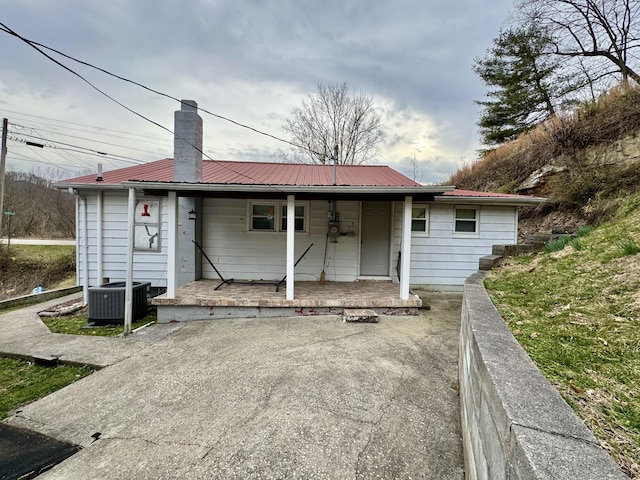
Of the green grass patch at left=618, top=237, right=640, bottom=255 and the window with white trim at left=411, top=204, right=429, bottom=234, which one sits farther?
the window with white trim at left=411, top=204, right=429, bottom=234

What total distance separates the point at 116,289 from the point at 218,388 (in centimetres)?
368

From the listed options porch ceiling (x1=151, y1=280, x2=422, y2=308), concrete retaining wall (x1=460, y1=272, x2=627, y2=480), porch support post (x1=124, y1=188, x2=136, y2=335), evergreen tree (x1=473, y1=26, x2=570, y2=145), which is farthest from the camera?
evergreen tree (x1=473, y1=26, x2=570, y2=145)

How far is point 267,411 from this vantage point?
255 cm

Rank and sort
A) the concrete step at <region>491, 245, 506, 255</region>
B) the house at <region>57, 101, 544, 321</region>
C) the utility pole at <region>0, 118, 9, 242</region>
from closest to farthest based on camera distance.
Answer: the concrete step at <region>491, 245, 506, 255</region>, the house at <region>57, 101, 544, 321</region>, the utility pole at <region>0, 118, 9, 242</region>

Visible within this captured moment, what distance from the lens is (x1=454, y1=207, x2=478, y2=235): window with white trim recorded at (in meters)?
7.02

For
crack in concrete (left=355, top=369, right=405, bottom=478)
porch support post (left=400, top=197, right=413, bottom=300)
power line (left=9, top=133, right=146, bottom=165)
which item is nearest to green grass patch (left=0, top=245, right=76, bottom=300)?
power line (left=9, top=133, right=146, bottom=165)

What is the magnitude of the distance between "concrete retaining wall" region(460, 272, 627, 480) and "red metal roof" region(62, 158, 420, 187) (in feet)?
18.6

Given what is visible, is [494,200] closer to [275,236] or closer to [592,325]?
[275,236]

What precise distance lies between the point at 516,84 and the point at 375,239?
9655 millimetres

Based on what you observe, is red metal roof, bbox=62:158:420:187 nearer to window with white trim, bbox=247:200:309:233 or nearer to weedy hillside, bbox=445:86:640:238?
window with white trim, bbox=247:200:309:233

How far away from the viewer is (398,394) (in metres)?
2.83

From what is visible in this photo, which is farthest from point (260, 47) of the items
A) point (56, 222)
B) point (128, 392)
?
point (56, 222)

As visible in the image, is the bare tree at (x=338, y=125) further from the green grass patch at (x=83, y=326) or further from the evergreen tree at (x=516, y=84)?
the green grass patch at (x=83, y=326)

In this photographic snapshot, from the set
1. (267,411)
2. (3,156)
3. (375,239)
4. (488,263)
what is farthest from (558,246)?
(3,156)
